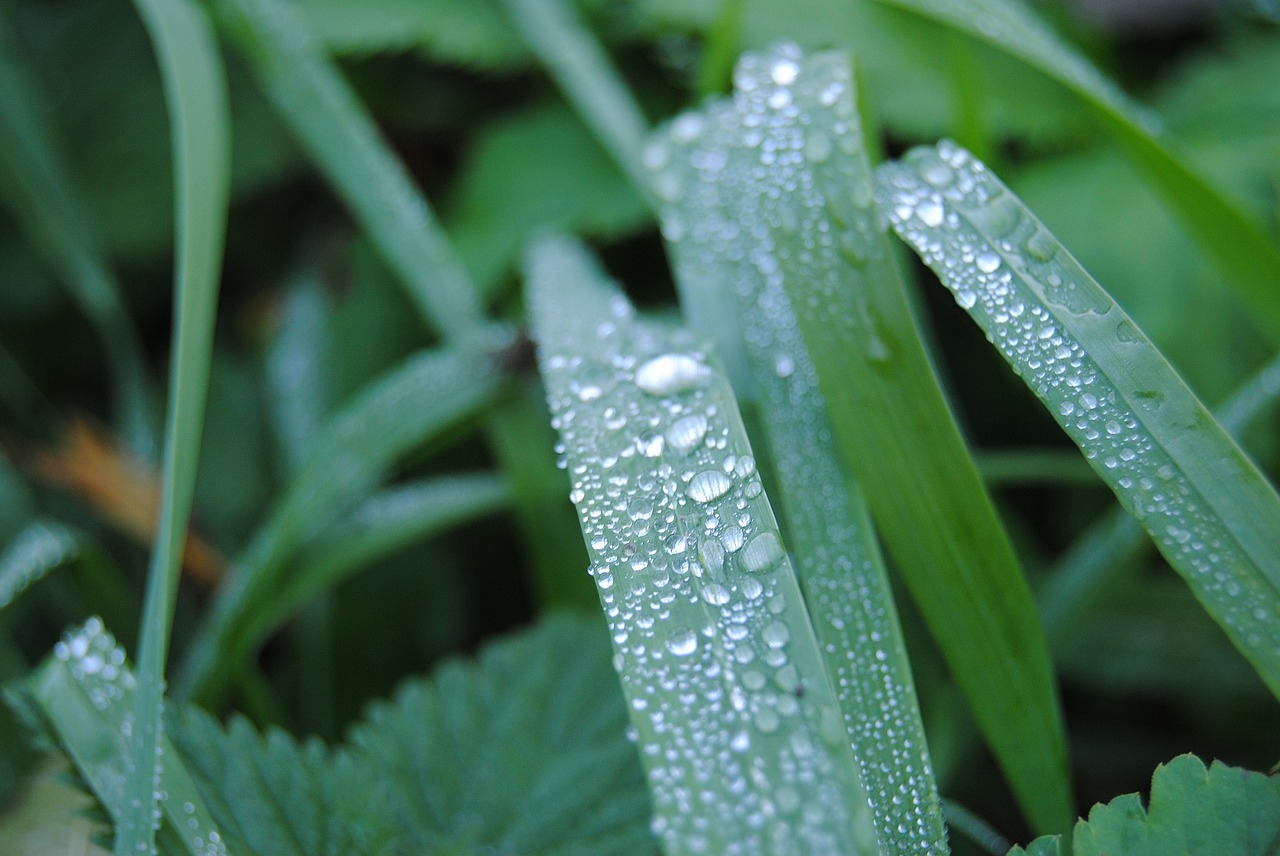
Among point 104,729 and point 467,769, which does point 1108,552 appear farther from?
point 104,729

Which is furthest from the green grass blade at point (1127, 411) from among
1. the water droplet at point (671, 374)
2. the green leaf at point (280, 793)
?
the green leaf at point (280, 793)

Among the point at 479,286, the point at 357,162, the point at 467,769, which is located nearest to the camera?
the point at 467,769

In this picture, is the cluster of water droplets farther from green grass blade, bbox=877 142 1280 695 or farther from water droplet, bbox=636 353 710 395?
green grass blade, bbox=877 142 1280 695

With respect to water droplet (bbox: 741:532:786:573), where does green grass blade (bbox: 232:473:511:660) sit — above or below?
above

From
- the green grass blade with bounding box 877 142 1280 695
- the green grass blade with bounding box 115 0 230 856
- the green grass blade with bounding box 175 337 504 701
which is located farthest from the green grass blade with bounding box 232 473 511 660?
the green grass blade with bounding box 877 142 1280 695

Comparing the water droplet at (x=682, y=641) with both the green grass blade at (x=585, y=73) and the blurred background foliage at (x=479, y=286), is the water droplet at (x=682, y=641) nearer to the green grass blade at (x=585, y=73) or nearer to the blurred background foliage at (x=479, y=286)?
the blurred background foliage at (x=479, y=286)

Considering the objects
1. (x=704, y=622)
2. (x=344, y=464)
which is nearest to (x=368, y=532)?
(x=344, y=464)

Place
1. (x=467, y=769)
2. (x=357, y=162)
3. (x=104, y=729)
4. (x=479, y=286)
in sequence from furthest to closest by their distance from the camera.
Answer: (x=479, y=286) < (x=357, y=162) < (x=467, y=769) < (x=104, y=729)
